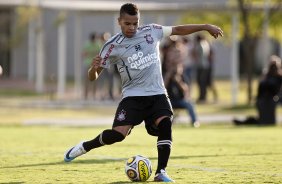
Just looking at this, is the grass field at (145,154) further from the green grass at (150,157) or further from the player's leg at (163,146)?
the player's leg at (163,146)

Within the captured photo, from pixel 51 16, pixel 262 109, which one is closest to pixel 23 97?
pixel 262 109

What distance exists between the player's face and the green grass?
5.48 feet

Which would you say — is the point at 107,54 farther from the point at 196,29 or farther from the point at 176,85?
the point at 176,85

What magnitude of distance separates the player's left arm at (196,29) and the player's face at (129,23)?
544mm

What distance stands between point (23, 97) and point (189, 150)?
2093 centimetres

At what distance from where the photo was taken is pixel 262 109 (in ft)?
75.8

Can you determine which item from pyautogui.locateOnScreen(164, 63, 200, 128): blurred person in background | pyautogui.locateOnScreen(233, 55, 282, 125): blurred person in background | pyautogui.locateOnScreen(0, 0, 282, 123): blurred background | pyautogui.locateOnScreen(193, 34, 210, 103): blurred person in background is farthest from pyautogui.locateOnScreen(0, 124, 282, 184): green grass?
pyautogui.locateOnScreen(193, 34, 210, 103): blurred person in background

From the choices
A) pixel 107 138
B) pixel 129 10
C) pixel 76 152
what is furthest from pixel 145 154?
pixel 129 10

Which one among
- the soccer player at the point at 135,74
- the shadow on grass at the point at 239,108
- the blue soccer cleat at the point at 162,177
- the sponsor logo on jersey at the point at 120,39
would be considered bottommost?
the shadow on grass at the point at 239,108

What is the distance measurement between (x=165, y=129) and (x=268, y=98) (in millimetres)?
13170

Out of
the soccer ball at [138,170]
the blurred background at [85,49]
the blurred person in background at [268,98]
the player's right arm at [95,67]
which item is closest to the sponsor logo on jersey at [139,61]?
the player's right arm at [95,67]

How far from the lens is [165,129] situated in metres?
10.5

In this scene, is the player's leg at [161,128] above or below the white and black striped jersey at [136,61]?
below

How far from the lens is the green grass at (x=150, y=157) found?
10852 millimetres
